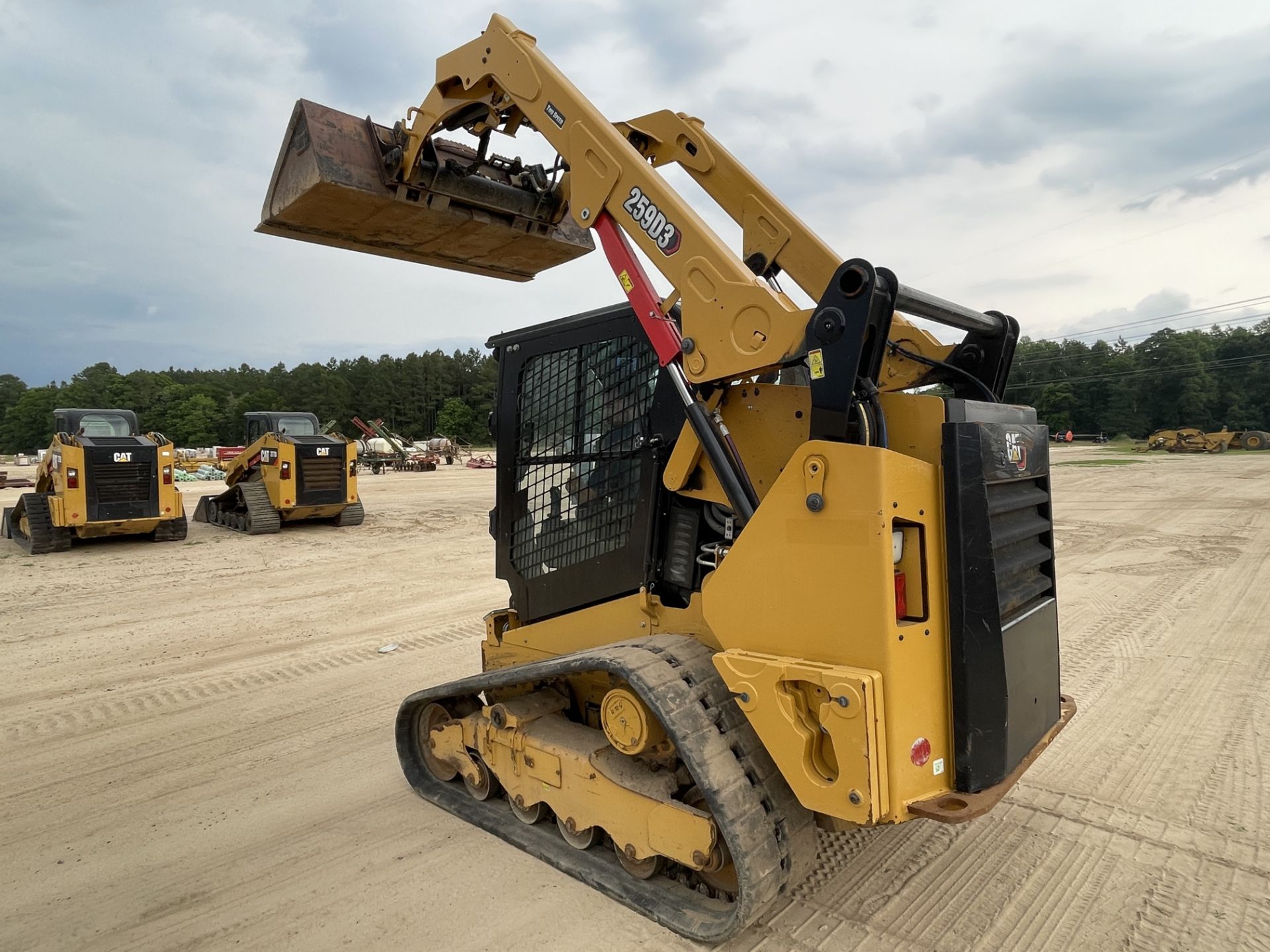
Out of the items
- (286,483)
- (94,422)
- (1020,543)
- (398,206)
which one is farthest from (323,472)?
(1020,543)

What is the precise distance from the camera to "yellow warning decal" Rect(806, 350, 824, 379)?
2.54m

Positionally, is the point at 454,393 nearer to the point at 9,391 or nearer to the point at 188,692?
the point at 9,391


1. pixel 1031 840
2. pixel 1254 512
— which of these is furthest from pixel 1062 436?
pixel 1031 840

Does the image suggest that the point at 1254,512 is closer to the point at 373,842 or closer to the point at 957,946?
the point at 957,946

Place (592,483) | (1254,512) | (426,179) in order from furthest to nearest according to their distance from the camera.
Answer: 1. (1254,512)
2. (426,179)
3. (592,483)

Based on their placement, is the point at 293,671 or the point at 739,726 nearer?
the point at 739,726

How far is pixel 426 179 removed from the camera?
417 cm

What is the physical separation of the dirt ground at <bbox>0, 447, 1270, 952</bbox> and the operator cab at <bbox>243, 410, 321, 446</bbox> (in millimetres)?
8160

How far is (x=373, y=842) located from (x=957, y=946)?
243 cm

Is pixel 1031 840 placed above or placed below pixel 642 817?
below

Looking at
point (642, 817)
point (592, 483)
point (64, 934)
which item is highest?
point (592, 483)

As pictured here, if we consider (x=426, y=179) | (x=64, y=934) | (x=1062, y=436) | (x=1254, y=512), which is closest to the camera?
(x=64, y=934)

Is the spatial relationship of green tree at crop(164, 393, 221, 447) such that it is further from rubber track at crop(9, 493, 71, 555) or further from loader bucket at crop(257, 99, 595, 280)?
loader bucket at crop(257, 99, 595, 280)

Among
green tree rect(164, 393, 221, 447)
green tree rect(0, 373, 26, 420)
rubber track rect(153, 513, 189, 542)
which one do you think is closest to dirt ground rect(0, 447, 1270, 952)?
rubber track rect(153, 513, 189, 542)
